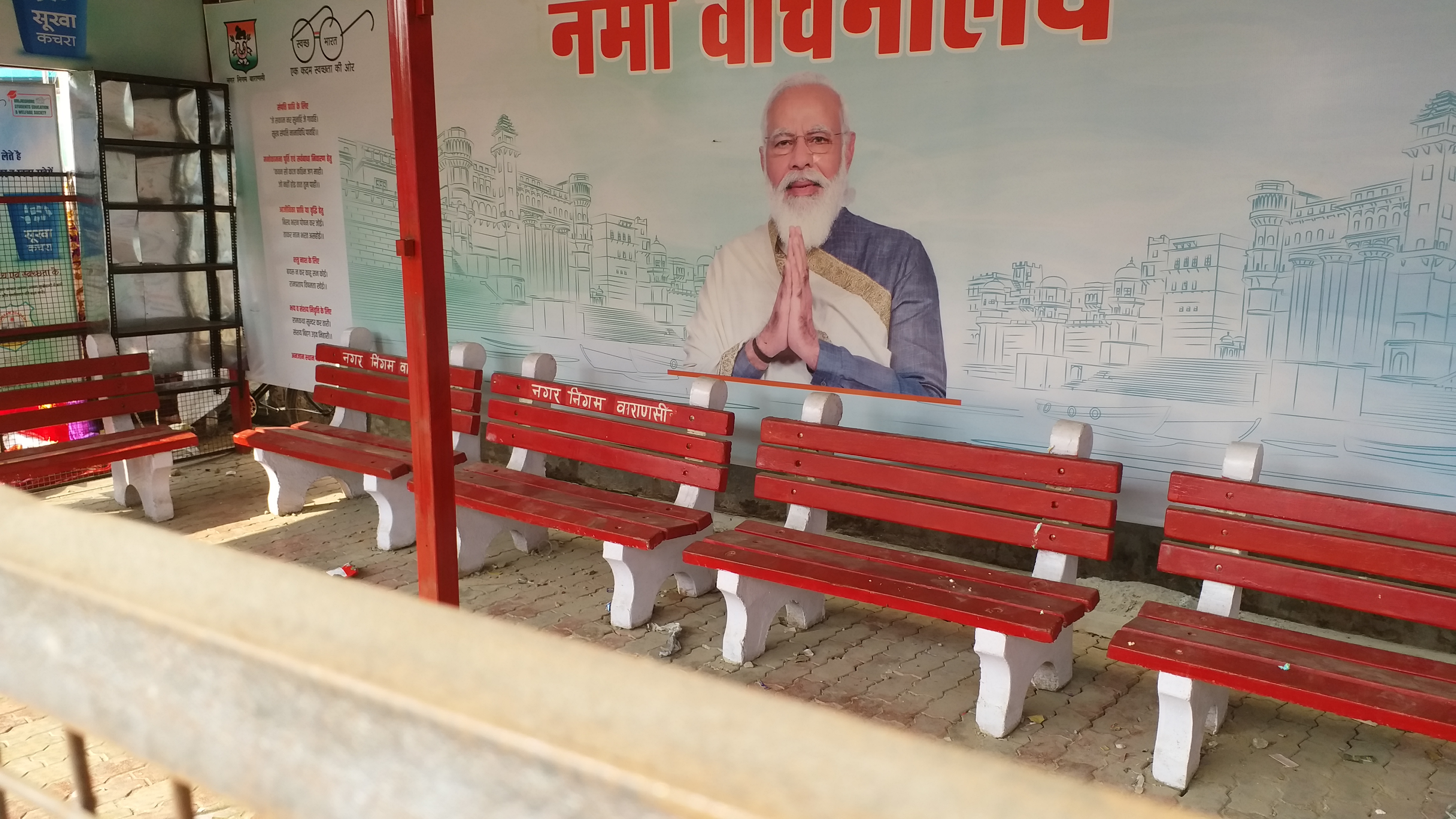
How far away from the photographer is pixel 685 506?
16.6 feet

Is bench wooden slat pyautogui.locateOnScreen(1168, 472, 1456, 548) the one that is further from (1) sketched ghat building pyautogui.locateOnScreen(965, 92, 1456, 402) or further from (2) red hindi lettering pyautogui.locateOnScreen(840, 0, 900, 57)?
(2) red hindi lettering pyautogui.locateOnScreen(840, 0, 900, 57)

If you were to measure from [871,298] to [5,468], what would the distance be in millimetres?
4518

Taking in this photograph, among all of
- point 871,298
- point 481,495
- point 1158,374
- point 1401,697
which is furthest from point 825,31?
point 1401,697

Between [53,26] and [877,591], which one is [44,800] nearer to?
[877,591]

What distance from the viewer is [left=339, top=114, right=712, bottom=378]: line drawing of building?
6.36m

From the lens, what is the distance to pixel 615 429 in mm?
5387

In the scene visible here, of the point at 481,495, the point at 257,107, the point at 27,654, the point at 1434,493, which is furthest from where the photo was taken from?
the point at 257,107

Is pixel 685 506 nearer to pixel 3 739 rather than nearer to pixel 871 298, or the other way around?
pixel 871 298

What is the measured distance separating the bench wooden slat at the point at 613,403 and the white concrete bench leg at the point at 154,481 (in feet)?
6.54

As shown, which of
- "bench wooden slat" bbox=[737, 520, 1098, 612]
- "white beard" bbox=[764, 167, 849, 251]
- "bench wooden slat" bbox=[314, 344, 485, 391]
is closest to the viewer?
"bench wooden slat" bbox=[737, 520, 1098, 612]

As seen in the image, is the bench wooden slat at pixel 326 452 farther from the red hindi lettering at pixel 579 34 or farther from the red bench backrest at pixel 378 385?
the red hindi lettering at pixel 579 34

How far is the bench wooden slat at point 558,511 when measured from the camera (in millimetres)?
4605

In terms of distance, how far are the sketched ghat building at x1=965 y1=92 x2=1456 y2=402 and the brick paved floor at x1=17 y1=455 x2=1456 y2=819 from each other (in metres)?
1.12

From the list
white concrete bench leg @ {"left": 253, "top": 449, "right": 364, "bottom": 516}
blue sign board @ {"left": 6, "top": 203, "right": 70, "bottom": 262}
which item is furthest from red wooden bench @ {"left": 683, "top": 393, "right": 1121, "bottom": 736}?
blue sign board @ {"left": 6, "top": 203, "right": 70, "bottom": 262}
